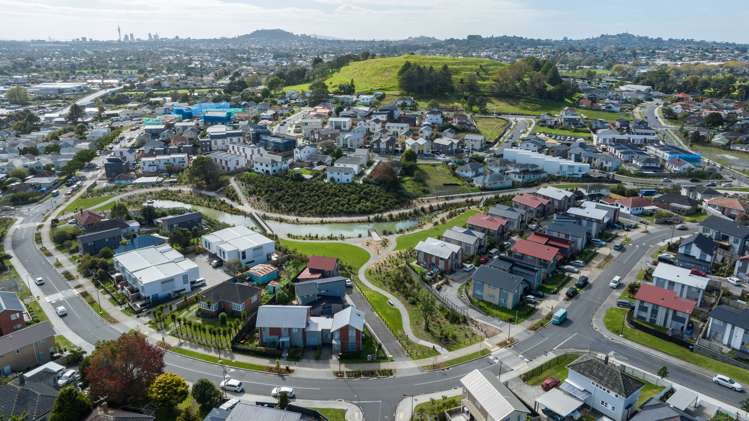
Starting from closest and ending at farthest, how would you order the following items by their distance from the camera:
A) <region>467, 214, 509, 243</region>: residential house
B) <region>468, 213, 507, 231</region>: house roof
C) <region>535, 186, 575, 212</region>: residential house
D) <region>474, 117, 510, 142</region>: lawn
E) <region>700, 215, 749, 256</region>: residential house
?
<region>700, 215, 749, 256</region>: residential house, <region>467, 214, 509, 243</region>: residential house, <region>468, 213, 507, 231</region>: house roof, <region>535, 186, 575, 212</region>: residential house, <region>474, 117, 510, 142</region>: lawn

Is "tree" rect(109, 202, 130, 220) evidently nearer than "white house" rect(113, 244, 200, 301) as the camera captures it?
No

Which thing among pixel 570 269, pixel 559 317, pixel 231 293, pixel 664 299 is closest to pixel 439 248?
pixel 570 269

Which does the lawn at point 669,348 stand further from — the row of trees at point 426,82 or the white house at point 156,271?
the row of trees at point 426,82

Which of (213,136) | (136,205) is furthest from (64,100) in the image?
(136,205)

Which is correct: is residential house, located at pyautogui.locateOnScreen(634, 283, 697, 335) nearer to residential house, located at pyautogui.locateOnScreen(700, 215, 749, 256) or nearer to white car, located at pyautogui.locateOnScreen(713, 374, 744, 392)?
white car, located at pyautogui.locateOnScreen(713, 374, 744, 392)

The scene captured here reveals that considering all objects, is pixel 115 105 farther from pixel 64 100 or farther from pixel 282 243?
pixel 282 243

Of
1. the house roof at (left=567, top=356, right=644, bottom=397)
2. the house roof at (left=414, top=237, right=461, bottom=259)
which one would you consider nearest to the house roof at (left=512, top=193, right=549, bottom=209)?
the house roof at (left=414, top=237, right=461, bottom=259)

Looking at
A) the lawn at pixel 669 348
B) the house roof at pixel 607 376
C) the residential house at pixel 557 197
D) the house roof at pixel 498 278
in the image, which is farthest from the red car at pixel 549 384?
the residential house at pixel 557 197
